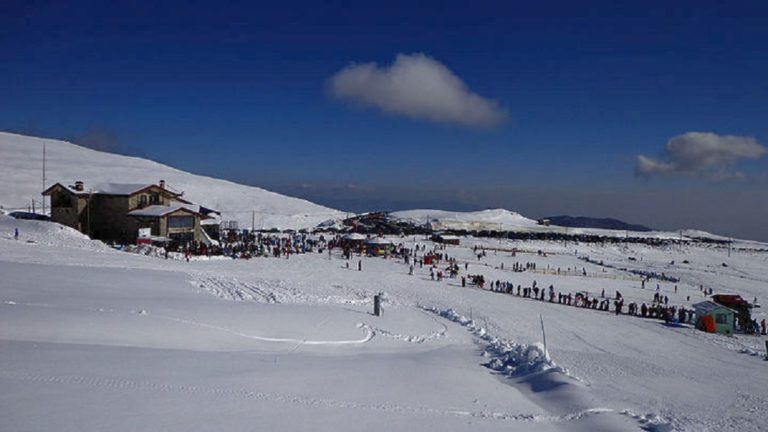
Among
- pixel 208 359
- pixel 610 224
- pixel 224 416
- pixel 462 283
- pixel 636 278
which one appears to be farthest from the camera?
pixel 610 224

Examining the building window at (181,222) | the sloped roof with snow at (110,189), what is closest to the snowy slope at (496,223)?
the building window at (181,222)

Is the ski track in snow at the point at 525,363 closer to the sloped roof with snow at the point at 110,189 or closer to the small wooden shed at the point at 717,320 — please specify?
the small wooden shed at the point at 717,320

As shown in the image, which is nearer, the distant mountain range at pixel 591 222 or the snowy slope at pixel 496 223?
the snowy slope at pixel 496 223

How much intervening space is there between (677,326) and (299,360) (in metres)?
19.5

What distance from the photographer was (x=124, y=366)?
8398 mm

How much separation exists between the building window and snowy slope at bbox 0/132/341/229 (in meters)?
32.8

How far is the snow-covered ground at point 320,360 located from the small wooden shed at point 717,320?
0.74 metres

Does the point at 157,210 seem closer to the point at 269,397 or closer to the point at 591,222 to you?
the point at 269,397

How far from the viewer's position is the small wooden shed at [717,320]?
22266 millimetres

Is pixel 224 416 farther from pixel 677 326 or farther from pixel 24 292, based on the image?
pixel 677 326

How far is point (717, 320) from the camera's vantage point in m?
22.4

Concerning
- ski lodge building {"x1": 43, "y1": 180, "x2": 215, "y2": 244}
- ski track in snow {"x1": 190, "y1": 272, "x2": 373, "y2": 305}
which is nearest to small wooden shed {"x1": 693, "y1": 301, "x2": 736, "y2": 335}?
ski track in snow {"x1": 190, "y1": 272, "x2": 373, "y2": 305}

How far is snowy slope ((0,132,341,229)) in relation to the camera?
7100cm

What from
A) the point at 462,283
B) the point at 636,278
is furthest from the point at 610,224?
the point at 462,283
